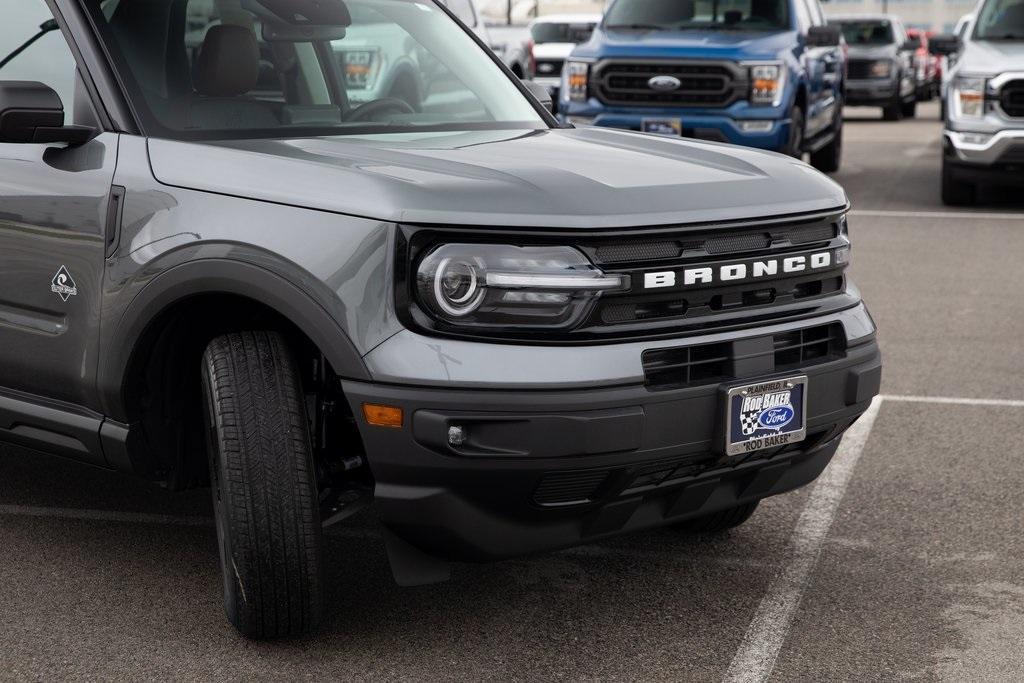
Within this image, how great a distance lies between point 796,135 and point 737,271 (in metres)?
9.56

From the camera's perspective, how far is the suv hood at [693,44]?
1216cm

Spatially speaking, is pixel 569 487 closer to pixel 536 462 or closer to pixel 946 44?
pixel 536 462

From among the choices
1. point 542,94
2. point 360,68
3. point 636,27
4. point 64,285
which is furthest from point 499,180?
point 636,27

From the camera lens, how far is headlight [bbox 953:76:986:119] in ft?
39.6

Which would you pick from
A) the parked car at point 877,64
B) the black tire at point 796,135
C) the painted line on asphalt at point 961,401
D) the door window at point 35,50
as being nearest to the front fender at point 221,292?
the door window at point 35,50

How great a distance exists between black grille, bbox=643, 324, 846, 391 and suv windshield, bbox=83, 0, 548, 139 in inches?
53.5

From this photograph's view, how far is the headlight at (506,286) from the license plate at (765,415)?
1.45 feet

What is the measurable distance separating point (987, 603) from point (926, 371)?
119 inches

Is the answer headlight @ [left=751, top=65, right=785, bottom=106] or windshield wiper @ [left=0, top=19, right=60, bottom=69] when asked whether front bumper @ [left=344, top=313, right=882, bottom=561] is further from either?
headlight @ [left=751, top=65, right=785, bottom=106]

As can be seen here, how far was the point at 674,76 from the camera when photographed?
12.3 m

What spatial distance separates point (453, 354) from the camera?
10.6ft

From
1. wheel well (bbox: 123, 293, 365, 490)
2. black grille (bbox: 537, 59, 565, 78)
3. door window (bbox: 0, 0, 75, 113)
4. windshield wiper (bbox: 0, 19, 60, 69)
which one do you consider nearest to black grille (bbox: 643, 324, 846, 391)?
wheel well (bbox: 123, 293, 365, 490)

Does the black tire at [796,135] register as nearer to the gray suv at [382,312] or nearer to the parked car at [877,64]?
the gray suv at [382,312]

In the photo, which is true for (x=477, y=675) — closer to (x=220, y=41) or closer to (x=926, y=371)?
(x=220, y=41)
